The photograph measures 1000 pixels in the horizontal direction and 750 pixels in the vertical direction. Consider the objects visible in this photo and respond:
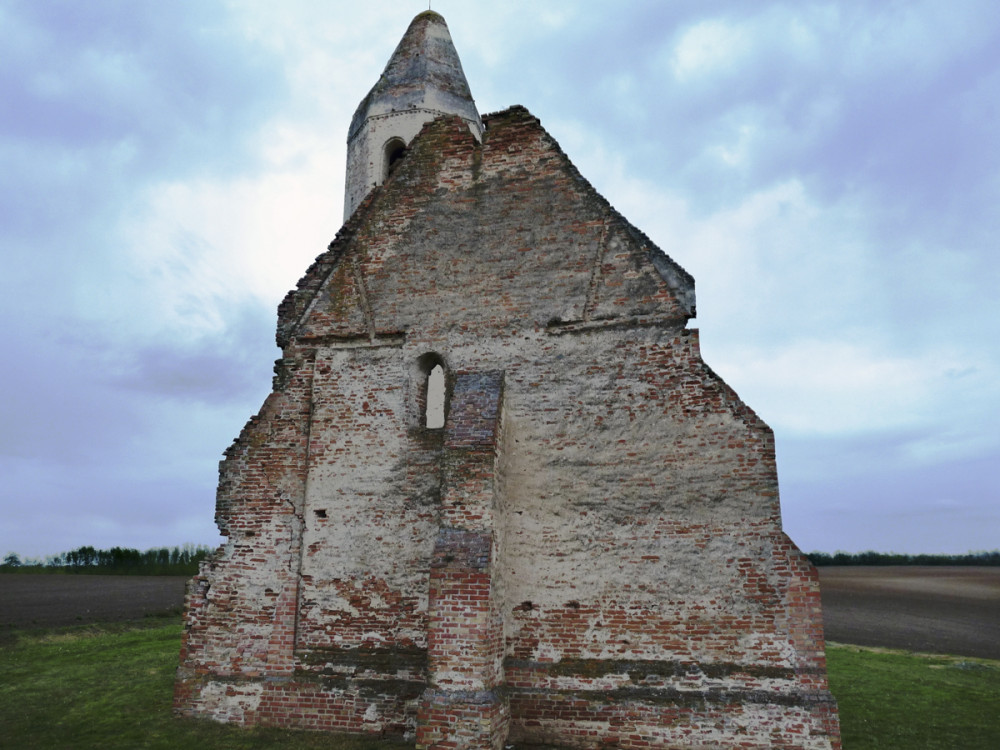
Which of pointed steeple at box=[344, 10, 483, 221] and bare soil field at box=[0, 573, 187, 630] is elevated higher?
pointed steeple at box=[344, 10, 483, 221]

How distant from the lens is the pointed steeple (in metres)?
14.1

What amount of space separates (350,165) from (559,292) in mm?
8609

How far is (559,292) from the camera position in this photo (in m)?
8.30

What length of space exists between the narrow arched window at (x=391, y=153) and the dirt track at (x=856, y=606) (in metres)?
15.8

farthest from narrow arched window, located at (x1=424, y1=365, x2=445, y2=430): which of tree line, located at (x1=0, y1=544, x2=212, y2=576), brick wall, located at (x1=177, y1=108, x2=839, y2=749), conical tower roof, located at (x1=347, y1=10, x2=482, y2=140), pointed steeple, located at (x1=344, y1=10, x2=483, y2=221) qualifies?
tree line, located at (x1=0, y1=544, x2=212, y2=576)

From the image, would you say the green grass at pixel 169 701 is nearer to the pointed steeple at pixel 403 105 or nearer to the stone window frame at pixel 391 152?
the pointed steeple at pixel 403 105

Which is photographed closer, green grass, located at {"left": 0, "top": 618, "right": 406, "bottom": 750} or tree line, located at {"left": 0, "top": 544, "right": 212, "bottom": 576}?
green grass, located at {"left": 0, "top": 618, "right": 406, "bottom": 750}

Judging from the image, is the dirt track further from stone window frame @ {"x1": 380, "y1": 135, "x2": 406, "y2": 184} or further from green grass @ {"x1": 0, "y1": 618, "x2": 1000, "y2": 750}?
stone window frame @ {"x1": 380, "y1": 135, "x2": 406, "y2": 184}

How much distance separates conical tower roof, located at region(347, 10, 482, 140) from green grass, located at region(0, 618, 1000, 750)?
39.4ft

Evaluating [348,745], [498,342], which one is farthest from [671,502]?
[348,745]

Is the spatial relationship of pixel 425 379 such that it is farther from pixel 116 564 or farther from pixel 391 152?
pixel 116 564

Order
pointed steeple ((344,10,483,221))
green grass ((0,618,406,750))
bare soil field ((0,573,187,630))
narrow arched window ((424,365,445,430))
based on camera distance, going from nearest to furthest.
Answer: green grass ((0,618,406,750)) < narrow arched window ((424,365,445,430)) < pointed steeple ((344,10,483,221)) < bare soil field ((0,573,187,630))

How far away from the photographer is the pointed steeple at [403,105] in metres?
14.1

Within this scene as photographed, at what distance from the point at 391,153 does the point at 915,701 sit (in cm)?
1434
